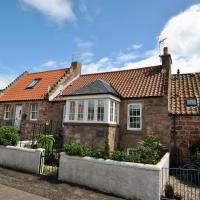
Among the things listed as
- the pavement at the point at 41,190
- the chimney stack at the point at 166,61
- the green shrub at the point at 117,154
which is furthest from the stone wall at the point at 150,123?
the pavement at the point at 41,190

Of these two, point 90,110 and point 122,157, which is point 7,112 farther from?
point 122,157

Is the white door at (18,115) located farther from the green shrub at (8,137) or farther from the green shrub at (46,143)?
the green shrub at (46,143)

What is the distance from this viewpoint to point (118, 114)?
15.8 metres

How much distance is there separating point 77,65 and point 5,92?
30.2 ft

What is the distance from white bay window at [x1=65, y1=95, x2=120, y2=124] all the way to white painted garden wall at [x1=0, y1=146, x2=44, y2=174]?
449 centimetres

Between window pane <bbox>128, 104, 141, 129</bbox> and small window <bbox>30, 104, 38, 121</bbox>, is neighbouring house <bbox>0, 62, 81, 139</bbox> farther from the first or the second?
window pane <bbox>128, 104, 141, 129</bbox>

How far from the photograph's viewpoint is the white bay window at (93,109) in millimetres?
14234

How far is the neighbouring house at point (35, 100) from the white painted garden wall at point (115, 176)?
9098mm

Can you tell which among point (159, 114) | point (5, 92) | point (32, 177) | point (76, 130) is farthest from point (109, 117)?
point (5, 92)

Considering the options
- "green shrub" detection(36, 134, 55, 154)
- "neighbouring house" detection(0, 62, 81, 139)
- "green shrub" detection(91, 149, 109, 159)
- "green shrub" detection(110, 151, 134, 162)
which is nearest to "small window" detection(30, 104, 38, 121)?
"neighbouring house" detection(0, 62, 81, 139)

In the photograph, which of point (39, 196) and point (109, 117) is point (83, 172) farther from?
point (109, 117)

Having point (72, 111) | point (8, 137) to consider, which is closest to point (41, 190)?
point (8, 137)

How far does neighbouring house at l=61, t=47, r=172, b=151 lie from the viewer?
1412cm

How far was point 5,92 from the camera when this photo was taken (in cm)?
2403
